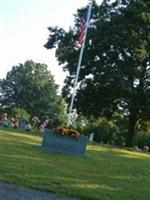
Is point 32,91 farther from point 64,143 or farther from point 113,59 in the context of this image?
point 64,143

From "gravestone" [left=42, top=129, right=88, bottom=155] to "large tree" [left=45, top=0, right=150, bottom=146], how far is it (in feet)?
77.3

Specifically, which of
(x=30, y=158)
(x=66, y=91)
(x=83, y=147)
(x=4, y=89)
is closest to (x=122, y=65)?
(x=66, y=91)

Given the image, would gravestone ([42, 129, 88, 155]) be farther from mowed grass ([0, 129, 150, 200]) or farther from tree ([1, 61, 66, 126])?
tree ([1, 61, 66, 126])

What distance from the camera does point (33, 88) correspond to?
12188 centimetres

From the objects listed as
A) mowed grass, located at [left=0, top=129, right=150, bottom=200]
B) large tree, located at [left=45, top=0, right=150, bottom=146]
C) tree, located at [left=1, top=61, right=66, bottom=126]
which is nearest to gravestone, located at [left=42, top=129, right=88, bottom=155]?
mowed grass, located at [left=0, top=129, right=150, bottom=200]

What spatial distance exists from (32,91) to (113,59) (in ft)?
238

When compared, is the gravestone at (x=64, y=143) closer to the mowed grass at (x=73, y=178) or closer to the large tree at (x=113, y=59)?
the mowed grass at (x=73, y=178)

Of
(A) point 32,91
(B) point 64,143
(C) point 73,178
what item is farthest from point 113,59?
(A) point 32,91

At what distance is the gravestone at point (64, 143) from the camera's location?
2492 centimetres

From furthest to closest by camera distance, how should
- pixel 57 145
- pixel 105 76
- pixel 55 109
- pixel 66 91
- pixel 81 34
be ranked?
pixel 55 109
pixel 66 91
pixel 105 76
pixel 81 34
pixel 57 145

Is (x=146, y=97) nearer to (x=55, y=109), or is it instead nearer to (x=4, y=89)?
(x=55, y=109)

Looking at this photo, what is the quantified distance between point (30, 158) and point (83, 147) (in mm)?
6568

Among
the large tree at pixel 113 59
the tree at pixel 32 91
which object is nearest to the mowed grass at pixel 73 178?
the large tree at pixel 113 59

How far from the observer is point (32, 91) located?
122 m
